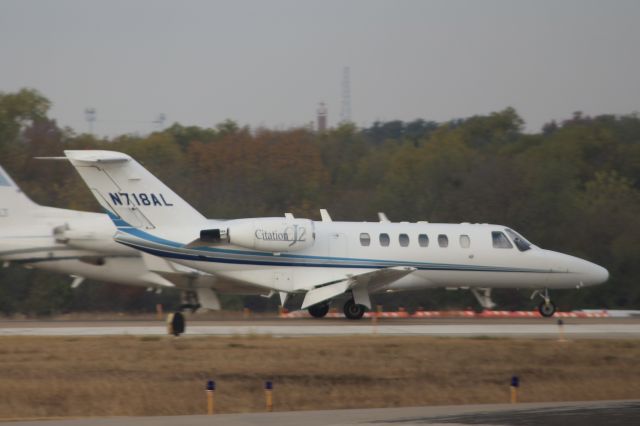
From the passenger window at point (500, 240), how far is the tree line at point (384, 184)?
340 inches

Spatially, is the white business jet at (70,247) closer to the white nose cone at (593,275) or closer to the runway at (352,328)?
the runway at (352,328)

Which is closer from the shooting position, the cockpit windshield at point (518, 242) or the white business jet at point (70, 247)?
the white business jet at point (70, 247)

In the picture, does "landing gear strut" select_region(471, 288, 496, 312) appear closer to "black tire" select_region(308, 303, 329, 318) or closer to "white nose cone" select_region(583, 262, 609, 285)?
"white nose cone" select_region(583, 262, 609, 285)

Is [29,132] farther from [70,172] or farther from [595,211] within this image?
[595,211]

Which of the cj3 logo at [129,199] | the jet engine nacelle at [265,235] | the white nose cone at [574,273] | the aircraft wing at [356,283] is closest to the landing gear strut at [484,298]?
the white nose cone at [574,273]

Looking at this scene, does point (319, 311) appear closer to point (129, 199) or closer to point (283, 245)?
point (283, 245)

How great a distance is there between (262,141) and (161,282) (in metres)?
37.9

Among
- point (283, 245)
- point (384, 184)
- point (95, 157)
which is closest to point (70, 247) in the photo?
point (95, 157)

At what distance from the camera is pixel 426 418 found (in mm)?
16469

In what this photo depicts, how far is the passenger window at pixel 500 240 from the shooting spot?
34094 millimetres

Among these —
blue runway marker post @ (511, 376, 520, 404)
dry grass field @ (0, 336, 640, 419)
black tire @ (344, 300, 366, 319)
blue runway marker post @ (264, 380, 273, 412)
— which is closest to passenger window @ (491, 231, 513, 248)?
black tire @ (344, 300, 366, 319)

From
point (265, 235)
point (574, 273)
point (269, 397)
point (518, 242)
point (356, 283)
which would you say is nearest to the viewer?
point (269, 397)

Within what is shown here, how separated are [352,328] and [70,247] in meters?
9.24

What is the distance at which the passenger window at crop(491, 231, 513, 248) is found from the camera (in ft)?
112
